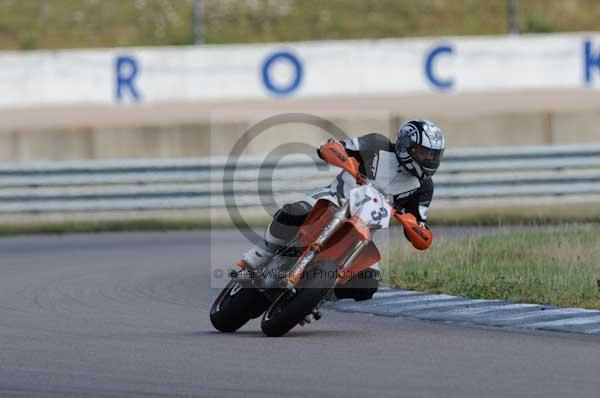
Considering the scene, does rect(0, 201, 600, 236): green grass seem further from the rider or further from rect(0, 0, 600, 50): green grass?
rect(0, 0, 600, 50): green grass

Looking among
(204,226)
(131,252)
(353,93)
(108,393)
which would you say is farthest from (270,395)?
(353,93)

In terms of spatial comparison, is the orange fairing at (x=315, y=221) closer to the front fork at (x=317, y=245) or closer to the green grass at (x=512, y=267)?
the front fork at (x=317, y=245)

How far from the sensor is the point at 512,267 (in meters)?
11.9

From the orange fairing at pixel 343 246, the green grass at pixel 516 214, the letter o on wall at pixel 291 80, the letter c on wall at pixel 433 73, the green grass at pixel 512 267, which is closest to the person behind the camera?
the orange fairing at pixel 343 246

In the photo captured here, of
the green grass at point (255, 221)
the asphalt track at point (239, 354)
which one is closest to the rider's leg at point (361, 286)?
the asphalt track at point (239, 354)

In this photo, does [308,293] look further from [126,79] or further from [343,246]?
[126,79]

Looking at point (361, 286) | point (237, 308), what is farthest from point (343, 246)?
point (237, 308)

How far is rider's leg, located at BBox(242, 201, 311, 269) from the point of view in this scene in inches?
348

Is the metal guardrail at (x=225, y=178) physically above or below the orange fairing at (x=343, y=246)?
above

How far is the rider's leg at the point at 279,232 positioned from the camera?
8.83 meters

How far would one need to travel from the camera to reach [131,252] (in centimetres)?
1525

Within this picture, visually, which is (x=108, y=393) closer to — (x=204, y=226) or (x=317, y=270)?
(x=317, y=270)

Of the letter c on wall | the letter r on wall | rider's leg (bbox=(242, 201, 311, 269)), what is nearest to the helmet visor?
rider's leg (bbox=(242, 201, 311, 269))

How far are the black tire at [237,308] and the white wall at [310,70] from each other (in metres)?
18.8
